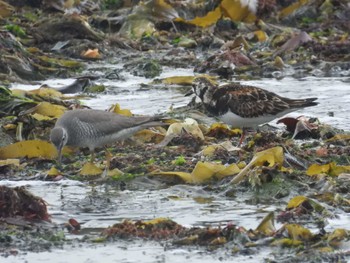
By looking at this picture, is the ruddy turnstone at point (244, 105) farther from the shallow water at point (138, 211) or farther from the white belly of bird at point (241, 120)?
the shallow water at point (138, 211)

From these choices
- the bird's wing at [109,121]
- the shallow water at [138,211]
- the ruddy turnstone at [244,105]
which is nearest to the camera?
the shallow water at [138,211]

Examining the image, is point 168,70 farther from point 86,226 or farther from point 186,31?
point 86,226

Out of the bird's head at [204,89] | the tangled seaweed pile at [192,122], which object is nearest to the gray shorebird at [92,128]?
the tangled seaweed pile at [192,122]

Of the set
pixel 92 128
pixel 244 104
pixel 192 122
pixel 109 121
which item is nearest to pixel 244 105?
pixel 244 104

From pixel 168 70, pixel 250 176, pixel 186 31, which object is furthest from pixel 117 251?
pixel 186 31

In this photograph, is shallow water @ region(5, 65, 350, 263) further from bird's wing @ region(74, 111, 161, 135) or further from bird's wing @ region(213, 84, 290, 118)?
bird's wing @ region(213, 84, 290, 118)

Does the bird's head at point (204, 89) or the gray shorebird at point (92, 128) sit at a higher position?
the bird's head at point (204, 89)

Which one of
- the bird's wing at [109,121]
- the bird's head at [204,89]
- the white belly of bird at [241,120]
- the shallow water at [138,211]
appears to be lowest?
the shallow water at [138,211]

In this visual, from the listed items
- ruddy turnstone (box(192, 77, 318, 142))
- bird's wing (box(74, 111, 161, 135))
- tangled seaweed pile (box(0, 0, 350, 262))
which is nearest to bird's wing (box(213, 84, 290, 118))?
ruddy turnstone (box(192, 77, 318, 142))

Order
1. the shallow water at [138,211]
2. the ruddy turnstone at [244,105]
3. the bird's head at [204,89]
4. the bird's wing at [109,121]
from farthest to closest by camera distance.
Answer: the bird's head at [204,89] < the ruddy turnstone at [244,105] < the bird's wing at [109,121] < the shallow water at [138,211]

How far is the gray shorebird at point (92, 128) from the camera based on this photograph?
26.2ft

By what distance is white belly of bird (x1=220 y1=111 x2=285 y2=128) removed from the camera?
28.9 feet

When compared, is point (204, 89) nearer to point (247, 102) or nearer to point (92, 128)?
point (247, 102)

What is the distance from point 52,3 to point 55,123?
653 cm
